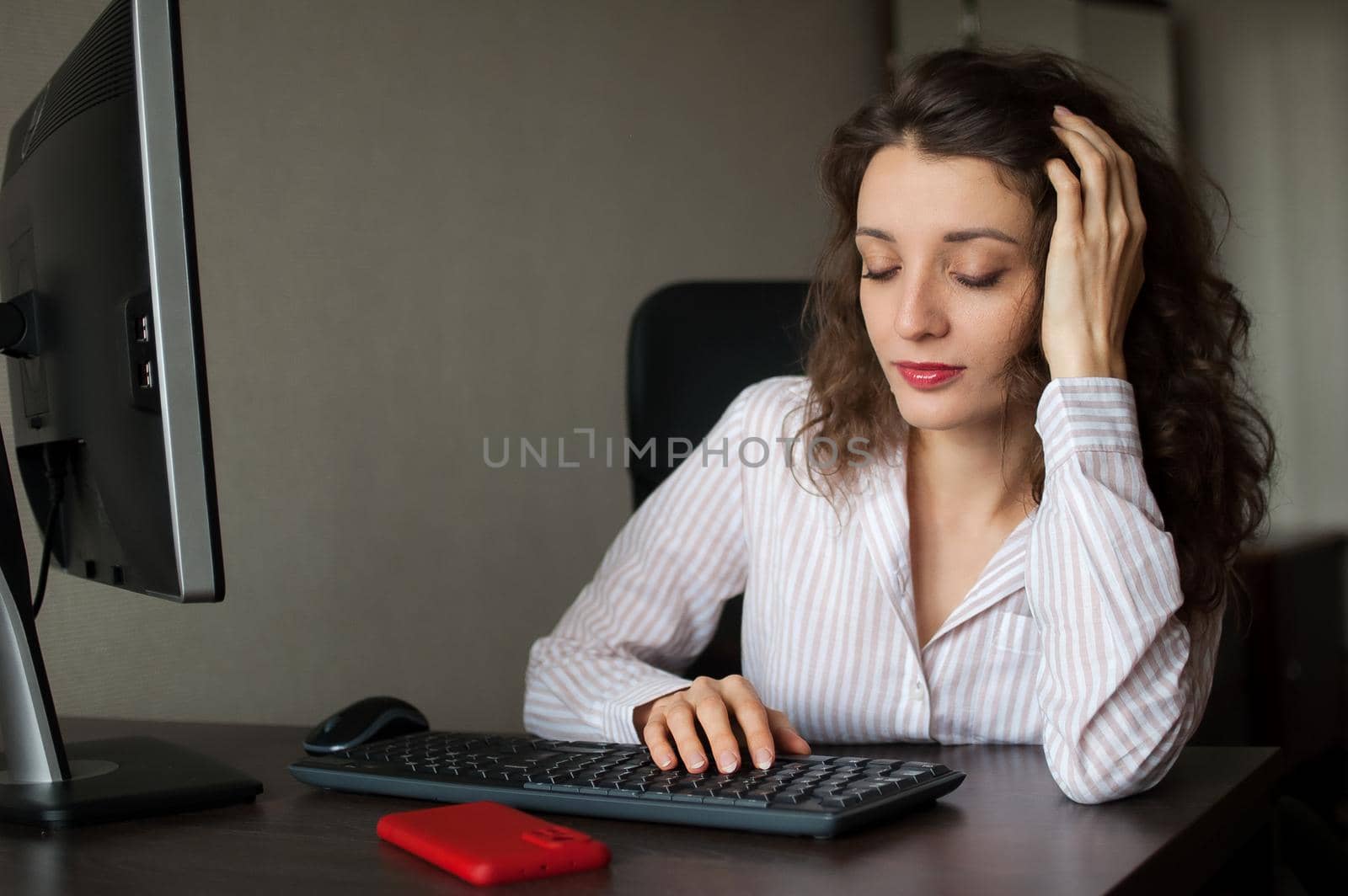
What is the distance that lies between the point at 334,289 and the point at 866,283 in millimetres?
932

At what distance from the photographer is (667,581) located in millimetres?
1432

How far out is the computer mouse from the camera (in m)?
0.97

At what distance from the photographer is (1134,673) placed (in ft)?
3.19

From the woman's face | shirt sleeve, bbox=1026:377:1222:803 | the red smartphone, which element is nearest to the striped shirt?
shirt sleeve, bbox=1026:377:1222:803

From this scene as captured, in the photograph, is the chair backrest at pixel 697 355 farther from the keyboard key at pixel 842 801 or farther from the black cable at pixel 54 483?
the keyboard key at pixel 842 801

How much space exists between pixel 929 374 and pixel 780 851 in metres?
0.60

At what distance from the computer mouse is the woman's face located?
52 cm

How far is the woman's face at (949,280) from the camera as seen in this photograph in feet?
3.77

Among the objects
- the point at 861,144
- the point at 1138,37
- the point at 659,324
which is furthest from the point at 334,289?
the point at 1138,37

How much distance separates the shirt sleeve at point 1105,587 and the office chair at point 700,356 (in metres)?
0.64

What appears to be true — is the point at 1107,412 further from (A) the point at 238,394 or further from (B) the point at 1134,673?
(A) the point at 238,394

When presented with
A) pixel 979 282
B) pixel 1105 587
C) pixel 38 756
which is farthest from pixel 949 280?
pixel 38 756

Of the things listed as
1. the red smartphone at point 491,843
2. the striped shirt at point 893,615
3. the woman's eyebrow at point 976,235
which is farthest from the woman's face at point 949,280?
the red smartphone at point 491,843

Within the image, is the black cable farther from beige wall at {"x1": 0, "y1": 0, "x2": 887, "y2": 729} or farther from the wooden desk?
beige wall at {"x1": 0, "y1": 0, "x2": 887, "y2": 729}
